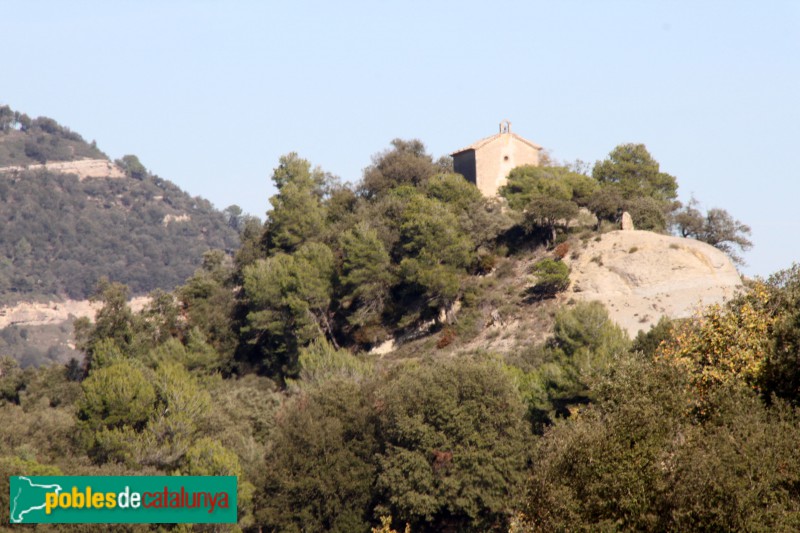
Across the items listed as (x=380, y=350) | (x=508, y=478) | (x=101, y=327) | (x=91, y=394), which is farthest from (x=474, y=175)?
(x=508, y=478)

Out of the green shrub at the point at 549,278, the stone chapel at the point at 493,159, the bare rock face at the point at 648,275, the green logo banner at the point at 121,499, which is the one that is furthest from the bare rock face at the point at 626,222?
the green logo banner at the point at 121,499

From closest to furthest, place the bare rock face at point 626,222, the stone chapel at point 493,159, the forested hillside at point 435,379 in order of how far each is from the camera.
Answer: the forested hillside at point 435,379 → the bare rock face at point 626,222 → the stone chapel at point 493,159

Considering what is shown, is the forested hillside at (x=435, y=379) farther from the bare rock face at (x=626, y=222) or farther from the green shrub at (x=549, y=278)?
the bare rock face at (x=626, y=222)

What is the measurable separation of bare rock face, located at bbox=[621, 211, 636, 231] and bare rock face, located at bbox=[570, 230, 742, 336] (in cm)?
79

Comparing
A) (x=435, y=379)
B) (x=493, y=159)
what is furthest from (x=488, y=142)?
(x=435, y=379)

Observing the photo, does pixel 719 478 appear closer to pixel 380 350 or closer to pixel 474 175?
pixel 380 350

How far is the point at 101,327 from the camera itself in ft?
230

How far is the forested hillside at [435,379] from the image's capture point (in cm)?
2383

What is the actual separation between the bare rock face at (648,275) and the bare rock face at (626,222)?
79 cm

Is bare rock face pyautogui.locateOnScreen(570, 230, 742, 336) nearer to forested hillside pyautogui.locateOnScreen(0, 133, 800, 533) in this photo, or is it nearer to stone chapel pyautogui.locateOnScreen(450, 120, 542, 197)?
forested hillside pyautogui.locateOnScreen(0, 133, 800, 533)

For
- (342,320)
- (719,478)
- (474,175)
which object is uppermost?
(474,175)

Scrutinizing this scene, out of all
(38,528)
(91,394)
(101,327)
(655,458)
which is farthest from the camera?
(101,327)

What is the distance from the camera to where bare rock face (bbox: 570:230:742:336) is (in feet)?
197

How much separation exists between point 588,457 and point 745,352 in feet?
17.7
